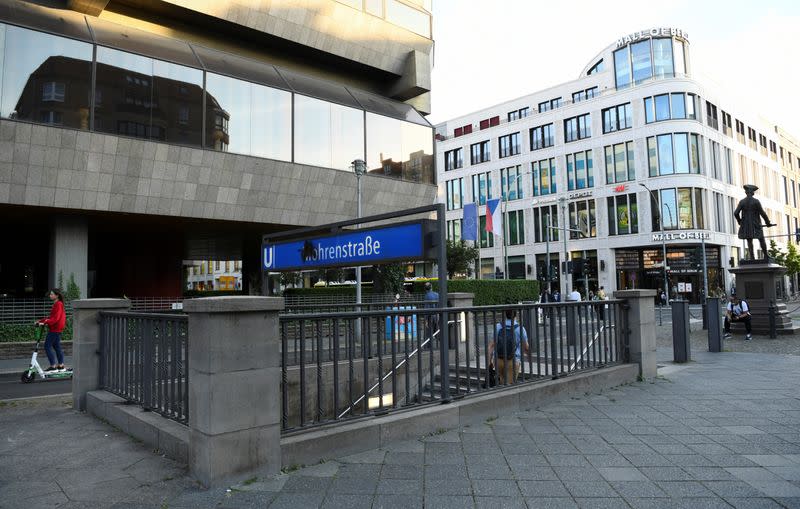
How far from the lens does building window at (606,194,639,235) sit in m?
47.9

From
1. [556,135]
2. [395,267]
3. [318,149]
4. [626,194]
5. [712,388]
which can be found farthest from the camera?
[556,135]

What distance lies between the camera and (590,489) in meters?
4.09

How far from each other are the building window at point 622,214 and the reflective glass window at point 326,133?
3354cm

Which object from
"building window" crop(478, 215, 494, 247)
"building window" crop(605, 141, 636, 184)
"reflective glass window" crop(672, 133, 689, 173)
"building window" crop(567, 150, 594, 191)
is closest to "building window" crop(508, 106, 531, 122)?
"building window" crop(567, 150, 594, 191)

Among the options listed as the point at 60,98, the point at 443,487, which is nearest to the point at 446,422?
the point at 443,487

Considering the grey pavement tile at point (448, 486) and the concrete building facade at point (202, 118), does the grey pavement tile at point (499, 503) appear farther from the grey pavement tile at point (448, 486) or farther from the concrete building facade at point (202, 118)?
the concrete building facade at point (202, 118)

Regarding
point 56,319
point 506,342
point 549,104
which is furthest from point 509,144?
point 506,342

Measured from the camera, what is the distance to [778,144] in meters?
62.6

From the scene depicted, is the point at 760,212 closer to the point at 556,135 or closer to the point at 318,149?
the point at 318,149

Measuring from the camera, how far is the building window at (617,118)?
159ft

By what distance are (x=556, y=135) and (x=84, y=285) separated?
152 ft

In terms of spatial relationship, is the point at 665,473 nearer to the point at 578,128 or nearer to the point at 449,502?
the point at 449,502

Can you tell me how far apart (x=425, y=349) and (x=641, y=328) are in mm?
4423

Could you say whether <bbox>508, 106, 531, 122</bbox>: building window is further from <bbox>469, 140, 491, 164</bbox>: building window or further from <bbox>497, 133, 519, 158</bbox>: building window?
<bbox>469, 140, 491, 164</bbox>: building window
